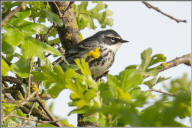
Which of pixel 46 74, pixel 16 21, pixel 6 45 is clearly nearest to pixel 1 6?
pixel 16 21

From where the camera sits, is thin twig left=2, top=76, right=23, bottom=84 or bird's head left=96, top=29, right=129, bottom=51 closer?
thin twig left=2, top=76, right=23, bottom=84

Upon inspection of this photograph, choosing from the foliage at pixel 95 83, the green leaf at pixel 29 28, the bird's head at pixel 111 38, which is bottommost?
the foliage at pixel 95 83

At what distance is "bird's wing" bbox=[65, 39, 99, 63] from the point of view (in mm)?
3628

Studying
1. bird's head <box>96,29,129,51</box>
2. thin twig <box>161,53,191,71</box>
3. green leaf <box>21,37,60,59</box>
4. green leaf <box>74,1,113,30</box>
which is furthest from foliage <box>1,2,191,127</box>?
bird's head <box>96,29,129,51</box>

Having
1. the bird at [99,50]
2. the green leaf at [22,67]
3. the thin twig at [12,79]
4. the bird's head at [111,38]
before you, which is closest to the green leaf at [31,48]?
the green leaf at [22,67]

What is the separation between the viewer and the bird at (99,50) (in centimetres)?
364

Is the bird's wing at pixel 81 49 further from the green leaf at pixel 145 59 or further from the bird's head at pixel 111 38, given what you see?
the green leaf at pixel 145 59

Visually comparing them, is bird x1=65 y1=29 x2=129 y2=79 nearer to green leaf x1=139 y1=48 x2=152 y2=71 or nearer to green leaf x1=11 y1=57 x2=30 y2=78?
green leaf x1=11 y1=57 x2=30 y2=78

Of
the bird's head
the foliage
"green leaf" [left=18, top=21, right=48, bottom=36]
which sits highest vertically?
the bird's head

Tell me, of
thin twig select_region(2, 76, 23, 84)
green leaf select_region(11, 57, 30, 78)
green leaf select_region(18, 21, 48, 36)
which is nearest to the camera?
green leaf select_region(18, 21, 48, 36)

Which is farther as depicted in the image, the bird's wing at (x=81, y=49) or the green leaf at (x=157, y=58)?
the bird's wing at (x=81, y=49)

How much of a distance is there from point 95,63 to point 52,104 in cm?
67

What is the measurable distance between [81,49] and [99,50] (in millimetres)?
211

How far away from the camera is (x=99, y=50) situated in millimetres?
3770
